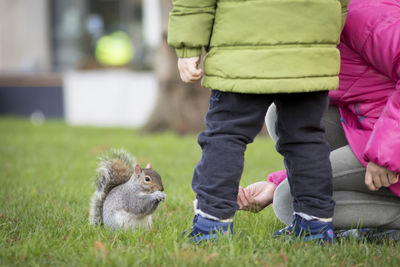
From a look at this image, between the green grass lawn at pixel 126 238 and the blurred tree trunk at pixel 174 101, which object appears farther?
the blurred tree trunk at pixel 174 101

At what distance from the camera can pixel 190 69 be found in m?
1.81

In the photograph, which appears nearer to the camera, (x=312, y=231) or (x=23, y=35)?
(x=312, y=231)

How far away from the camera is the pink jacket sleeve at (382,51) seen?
70.4 inches

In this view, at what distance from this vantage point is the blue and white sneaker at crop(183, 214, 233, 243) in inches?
73.3

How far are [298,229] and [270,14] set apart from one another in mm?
767

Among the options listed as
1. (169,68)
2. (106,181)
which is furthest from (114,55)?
(106,181)

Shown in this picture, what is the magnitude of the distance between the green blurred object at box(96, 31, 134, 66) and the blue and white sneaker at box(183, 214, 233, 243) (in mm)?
12371

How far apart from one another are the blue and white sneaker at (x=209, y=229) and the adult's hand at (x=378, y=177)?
1.63 ft

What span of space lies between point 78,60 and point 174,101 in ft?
30.4

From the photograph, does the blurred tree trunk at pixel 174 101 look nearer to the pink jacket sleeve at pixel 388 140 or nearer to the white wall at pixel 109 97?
the white wall at pixel 109 97

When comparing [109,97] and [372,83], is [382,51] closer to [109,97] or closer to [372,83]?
[372,83]

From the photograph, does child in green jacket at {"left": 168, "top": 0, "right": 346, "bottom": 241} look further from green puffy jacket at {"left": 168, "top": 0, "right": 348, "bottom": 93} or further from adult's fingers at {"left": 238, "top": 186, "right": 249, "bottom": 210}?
adult's fingers at {"left": 238, "top": 186, "right": 249, "bottom": 210}

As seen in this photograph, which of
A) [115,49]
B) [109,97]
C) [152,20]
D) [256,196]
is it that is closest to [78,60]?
[115,49]

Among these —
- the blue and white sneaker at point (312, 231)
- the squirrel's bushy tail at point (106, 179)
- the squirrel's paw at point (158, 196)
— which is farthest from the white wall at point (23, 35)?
the blue and white sneaker at point (312, 231)
